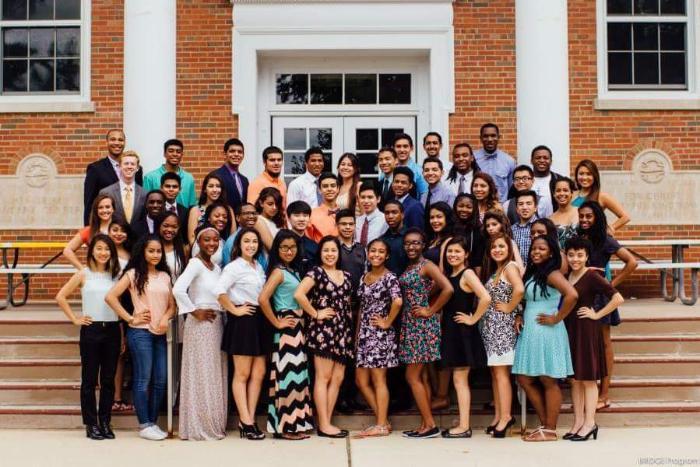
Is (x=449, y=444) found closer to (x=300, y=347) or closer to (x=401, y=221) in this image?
(x=300, y=347)

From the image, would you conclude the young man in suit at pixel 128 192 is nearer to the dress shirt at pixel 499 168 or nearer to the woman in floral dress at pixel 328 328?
the woman in floral dress at pixel 328 328

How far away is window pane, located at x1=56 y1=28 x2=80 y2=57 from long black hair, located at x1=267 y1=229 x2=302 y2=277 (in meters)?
5.84

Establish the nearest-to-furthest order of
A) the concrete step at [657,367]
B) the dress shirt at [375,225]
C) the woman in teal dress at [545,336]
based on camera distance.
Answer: the woman in teal dress at [545,336] < the dress shirt at [375,225] < the concrete step at [657,367]

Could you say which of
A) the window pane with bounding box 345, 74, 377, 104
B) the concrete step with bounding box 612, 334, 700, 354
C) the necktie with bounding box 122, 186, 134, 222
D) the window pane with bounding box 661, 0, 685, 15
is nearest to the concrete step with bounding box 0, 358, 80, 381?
the necktie with bounding box 122, 186, 134, 222

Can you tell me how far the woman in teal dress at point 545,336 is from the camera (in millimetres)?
6816

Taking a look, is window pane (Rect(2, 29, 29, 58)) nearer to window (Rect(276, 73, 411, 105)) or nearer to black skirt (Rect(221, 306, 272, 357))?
window (Rect(276, 73, 411, 105))

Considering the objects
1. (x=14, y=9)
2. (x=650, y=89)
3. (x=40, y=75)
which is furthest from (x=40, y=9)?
(x=650, y=89)

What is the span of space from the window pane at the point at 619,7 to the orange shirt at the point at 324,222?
19.4ft

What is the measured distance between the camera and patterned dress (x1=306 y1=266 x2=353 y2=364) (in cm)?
704

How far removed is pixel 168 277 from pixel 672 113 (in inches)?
285

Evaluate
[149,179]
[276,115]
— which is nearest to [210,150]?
[276,115]

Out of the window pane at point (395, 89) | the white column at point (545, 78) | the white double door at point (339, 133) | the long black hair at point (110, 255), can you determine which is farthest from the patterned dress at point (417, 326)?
the window pane at point (395, 89)

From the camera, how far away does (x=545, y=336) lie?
6.88m

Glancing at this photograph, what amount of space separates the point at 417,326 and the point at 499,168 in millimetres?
2550
